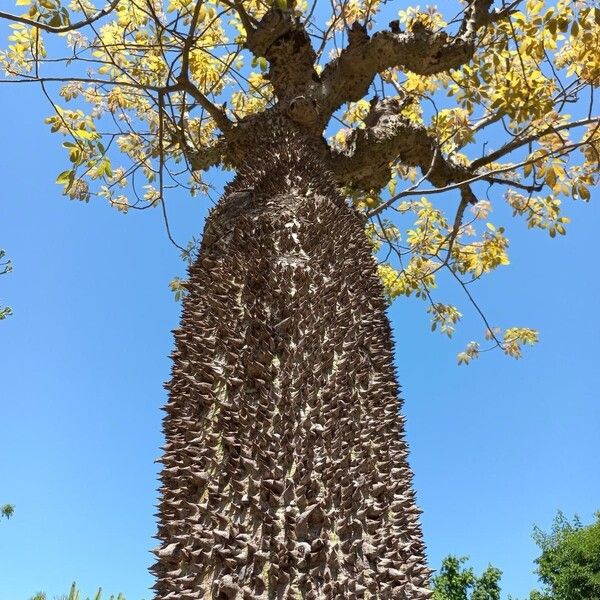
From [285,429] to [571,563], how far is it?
18.9 m

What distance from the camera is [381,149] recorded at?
3.02 m

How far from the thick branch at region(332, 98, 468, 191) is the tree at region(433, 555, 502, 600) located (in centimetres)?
1567

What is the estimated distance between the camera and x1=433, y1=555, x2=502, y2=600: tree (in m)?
15.8

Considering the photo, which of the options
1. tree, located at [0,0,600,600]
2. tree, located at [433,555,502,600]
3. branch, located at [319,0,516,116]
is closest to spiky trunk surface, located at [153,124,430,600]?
tree, located at [0,0,600,600]

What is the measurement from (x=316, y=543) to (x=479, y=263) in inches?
153

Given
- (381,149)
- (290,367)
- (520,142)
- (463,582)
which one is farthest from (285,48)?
(463,582)

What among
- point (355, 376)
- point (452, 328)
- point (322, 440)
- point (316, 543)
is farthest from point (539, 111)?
point (316, 543)

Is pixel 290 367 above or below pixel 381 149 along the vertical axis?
below

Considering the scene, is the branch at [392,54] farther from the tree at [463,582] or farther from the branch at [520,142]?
the tree at [463,582]

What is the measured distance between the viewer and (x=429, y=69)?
309 centimetres

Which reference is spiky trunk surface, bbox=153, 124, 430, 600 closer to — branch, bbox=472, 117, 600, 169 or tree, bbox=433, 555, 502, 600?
branch, bbox=472, 117, 600, 169

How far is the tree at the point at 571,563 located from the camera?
15297 mm

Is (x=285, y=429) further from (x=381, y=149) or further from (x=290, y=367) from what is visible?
(x=381, y=149)

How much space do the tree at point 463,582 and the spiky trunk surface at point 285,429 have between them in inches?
657
